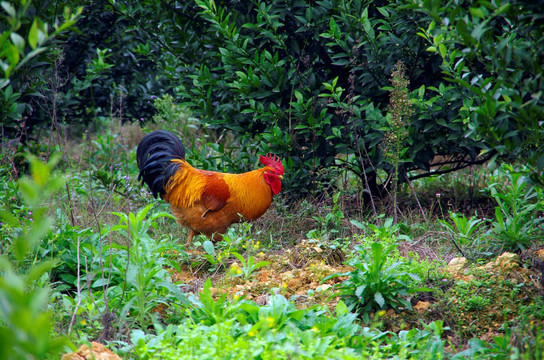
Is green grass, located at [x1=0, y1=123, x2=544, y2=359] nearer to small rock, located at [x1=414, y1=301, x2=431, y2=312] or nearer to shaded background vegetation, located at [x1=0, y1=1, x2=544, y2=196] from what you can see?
small rock, located at [x1=414, y1=301, x2=431, y2=312]

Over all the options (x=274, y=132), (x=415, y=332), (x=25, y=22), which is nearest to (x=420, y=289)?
(x=415, y=332)

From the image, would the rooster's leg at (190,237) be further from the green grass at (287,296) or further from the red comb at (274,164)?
the red comb at (274,164)

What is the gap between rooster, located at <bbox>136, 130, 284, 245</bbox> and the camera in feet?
16.8

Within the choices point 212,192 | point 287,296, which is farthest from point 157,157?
point 287,296

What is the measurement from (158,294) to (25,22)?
208 cm

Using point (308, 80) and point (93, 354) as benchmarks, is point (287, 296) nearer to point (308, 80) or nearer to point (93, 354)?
point (93, 354)

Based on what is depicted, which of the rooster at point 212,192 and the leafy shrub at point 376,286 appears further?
the rooster at point 212,192

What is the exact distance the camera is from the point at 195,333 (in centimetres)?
253

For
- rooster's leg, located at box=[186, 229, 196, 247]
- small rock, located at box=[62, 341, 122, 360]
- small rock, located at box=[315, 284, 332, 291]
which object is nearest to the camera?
small rock, located at box=[62, 341, 122, 360]

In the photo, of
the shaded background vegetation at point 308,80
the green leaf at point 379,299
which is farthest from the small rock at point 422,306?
the shaded background vegetation at point 308,80

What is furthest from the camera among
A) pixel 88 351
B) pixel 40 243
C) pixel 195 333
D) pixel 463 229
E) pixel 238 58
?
pixel 238 58

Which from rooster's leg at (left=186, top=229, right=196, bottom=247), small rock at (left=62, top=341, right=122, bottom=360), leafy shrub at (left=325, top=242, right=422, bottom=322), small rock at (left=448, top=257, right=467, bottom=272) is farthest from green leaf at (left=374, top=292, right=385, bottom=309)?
rooster's leg at (left=186, top=229, right=196, bottom=247)

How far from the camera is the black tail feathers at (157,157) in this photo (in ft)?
18.0

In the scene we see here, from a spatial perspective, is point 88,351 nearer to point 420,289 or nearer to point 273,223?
point 420,289
